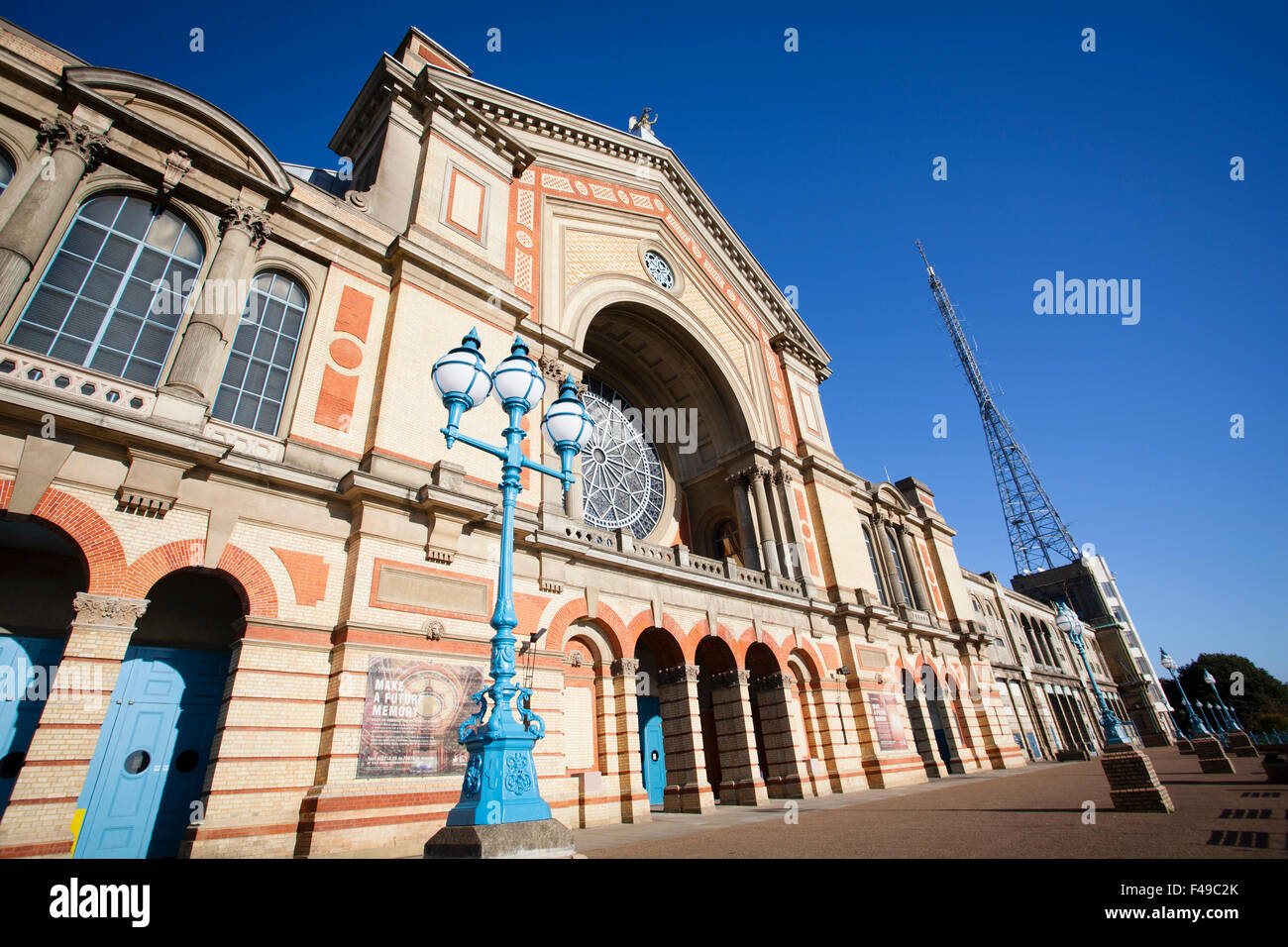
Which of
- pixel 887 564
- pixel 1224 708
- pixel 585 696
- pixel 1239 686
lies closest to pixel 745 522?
pixel 887 564

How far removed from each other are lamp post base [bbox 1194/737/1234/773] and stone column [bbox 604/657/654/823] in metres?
15.5

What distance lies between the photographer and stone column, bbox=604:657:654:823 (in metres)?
13.5

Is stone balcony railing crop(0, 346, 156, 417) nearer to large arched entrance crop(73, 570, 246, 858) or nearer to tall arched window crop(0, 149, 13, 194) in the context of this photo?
large arched entrance crop(73, 570, 246, 858)

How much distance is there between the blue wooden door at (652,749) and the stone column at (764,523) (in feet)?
21.1

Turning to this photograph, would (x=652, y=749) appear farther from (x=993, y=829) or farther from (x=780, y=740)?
(x=993, y=829)

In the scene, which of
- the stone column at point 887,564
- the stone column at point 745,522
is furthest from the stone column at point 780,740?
the stone column at point 887,564

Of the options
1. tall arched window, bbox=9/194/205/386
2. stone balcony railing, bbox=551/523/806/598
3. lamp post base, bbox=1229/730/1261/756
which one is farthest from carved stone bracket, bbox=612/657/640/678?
lamp post base, bbox=1229/730/1261/756

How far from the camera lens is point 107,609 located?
830cm

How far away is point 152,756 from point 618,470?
1492 centimetres

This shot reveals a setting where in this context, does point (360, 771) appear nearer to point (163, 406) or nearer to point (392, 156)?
point (163, 406)

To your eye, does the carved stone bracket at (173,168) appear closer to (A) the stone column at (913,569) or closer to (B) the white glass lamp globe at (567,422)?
(B) the white glass lamp globe at (567,422)

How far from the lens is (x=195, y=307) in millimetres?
10930

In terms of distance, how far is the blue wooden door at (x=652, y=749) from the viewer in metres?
17.2
